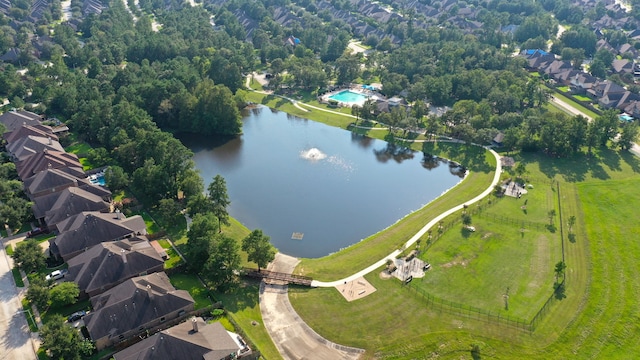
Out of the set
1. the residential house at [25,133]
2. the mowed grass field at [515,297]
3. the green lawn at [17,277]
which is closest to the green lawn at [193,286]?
the mowed grass field at [515,297]

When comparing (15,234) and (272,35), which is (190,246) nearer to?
(15,234)

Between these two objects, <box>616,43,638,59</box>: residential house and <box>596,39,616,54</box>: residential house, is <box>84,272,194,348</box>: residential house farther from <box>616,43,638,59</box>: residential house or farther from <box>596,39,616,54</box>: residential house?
<box>596,39,616,54</box>: residential house

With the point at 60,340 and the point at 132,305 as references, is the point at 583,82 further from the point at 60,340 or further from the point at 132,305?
the point at 60,340

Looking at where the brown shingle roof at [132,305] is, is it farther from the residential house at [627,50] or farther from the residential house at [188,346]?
the residential house at [627,50]

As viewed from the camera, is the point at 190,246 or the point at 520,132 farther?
the point at 520,132

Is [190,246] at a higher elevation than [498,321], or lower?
higher

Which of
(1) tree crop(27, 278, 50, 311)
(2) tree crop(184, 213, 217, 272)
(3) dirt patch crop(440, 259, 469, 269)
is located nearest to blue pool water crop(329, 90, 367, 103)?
(3) dirt patch crop(440, 259, 469, 269)

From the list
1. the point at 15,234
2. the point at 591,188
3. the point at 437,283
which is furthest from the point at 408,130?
the point at 15,234
